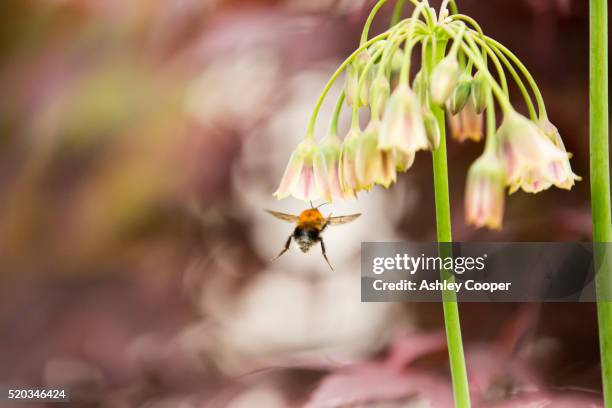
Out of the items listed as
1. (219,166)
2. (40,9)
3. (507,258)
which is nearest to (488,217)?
(507,258)

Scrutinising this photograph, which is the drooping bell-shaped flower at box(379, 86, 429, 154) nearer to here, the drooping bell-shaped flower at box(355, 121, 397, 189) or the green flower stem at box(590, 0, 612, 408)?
the drooping bell-shaped flower at box(355, 121, 397, 189)

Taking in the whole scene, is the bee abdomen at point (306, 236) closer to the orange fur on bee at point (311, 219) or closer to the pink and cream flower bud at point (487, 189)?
the orange fur on bee at point (311, 219)

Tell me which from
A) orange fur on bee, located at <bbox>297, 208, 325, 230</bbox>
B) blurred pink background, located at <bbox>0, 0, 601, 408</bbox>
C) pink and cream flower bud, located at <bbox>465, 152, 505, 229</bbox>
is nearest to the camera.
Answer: pink and cream flower bud, located at <bbox>465, 152, 505, 229</bbox>

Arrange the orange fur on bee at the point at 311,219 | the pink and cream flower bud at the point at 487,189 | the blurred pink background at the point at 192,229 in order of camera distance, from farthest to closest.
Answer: the blurred pink background at the point at 192,229 < the orange fur on bee at the point at 311,219 < the pink and cream flower bud at the point at 487,189

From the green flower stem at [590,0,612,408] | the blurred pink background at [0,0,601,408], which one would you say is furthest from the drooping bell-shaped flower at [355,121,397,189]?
the blurred pink background at [0,0,601,408]

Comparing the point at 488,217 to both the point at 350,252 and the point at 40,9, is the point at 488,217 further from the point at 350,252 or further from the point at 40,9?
the point at 40,9

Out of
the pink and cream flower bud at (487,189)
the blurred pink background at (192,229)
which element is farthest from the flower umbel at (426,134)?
the blurred pink background at (192,229)
